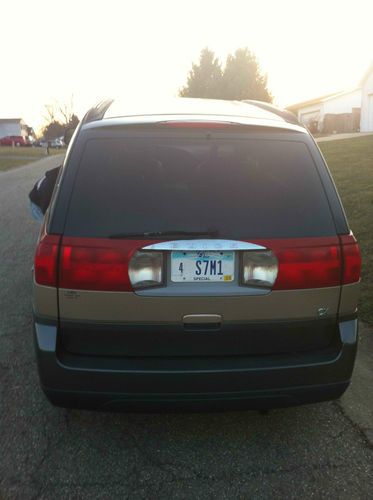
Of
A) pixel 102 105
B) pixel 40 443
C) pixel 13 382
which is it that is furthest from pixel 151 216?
pixel 13 382

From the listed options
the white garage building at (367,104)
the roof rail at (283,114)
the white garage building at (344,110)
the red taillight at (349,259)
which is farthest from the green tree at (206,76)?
the red taillight at (349,259)

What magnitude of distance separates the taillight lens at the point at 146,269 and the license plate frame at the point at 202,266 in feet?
0.21

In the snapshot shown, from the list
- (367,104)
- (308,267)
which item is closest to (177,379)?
(308,267)

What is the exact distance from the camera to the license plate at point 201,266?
94.8 inches

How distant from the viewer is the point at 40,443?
112 inches

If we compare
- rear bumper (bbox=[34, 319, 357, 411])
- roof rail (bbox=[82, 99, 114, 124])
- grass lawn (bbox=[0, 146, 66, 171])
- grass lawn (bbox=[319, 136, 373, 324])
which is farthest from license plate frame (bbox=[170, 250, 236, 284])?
grass lawn (bbox=[0, 146, 66, 171])

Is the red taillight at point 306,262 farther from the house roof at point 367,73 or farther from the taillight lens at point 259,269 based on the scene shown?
the house roof at point 367,73

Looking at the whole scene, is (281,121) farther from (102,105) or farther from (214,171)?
(102,105)

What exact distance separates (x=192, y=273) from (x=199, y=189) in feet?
1.38

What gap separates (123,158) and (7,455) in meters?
1.68

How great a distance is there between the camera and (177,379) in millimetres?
2488

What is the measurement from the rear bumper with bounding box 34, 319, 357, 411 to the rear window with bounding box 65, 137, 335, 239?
621 mm

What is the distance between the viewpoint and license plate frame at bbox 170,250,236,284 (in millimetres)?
2406

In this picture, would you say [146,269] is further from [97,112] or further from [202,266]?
[97,112]
